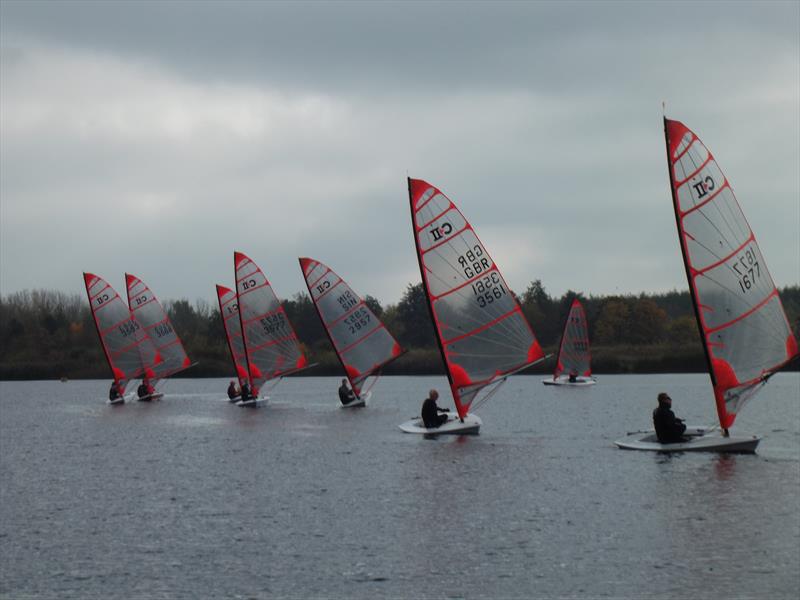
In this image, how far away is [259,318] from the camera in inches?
2862

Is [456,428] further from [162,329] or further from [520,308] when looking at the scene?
[162,329]

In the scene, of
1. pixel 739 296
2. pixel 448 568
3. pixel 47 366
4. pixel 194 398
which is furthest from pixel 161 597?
pixel 47 366

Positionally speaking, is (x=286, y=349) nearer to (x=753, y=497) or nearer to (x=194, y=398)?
(x=194, y=398)

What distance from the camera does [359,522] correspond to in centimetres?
2603

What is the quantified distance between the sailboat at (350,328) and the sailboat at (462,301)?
17.9m

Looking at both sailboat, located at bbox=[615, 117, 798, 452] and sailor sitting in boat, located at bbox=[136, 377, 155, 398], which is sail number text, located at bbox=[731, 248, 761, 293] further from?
sailor sitting in boat, located at bbox=[136, 377, 155, 398]

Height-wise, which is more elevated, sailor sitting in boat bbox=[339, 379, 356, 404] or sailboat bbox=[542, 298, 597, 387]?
sailboat bbox=[542, 298, 597, 387]

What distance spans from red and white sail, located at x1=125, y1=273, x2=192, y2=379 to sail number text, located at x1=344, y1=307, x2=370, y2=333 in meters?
25.4

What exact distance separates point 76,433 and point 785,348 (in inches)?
1378

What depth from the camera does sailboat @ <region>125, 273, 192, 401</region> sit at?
84125mm

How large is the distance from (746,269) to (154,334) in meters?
56.4

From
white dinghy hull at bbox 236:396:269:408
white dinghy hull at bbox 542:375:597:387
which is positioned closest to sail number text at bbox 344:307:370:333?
white dinghy hull at bbox 236:396:269:408

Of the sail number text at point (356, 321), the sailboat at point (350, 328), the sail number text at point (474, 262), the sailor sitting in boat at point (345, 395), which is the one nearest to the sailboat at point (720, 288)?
the sail number text at point (474, 262)

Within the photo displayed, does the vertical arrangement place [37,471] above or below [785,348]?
below
